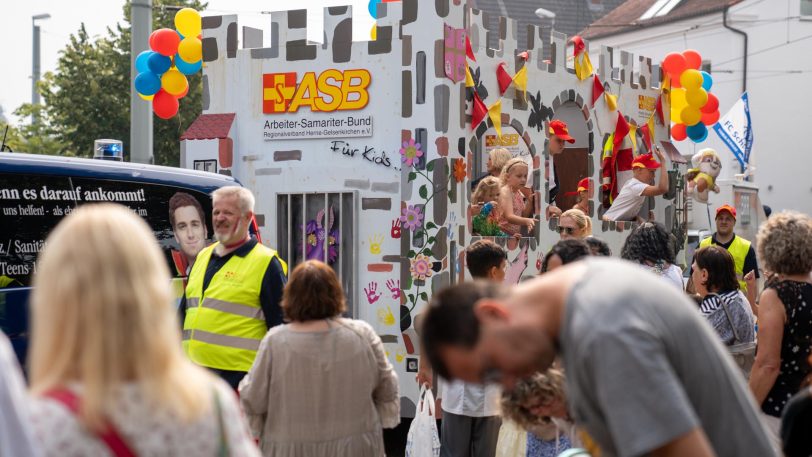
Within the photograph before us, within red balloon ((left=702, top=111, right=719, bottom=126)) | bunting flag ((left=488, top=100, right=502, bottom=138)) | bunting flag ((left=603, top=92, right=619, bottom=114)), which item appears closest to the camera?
bunting flag ((left=488, top=100, right=502, bottom=138))

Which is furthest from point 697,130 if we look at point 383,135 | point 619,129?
point 383,135

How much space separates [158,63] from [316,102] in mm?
2239

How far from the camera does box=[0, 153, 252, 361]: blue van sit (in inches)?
270

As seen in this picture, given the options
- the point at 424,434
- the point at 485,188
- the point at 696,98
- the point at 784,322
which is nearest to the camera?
the point at 784,322

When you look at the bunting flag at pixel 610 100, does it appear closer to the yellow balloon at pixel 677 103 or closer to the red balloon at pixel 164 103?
the yellow balloon at pixel 677 103

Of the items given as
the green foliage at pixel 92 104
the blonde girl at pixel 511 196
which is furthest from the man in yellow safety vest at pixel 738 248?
the green foliage at pixel 92 104

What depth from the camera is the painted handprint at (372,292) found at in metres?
9.77

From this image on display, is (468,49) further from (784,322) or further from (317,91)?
(784,322)

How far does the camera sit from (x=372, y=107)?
9.87 metres

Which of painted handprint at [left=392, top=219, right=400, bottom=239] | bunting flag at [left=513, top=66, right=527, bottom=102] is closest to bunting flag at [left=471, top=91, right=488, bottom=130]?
bunting flag at [left=513, top=66, right=527, bottom=102]

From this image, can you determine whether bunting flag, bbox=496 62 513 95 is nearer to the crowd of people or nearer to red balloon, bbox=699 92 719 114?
red balloon, bbox=699 92 719 114

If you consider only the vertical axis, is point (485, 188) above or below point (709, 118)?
below

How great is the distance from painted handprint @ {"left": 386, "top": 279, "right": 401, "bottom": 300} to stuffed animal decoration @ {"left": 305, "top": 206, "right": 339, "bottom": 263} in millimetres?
665

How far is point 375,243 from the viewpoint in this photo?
9828 mm
